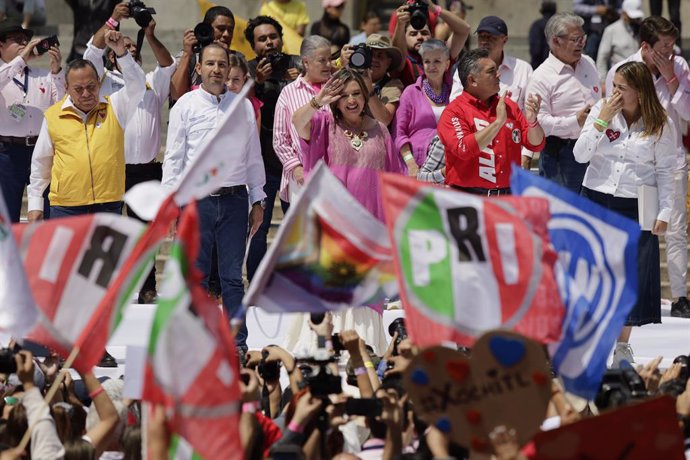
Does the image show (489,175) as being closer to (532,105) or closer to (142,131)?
(532,105)

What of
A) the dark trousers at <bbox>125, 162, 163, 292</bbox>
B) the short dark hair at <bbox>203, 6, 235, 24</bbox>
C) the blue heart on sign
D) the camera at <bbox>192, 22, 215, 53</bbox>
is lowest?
the dark trousers at <bbox>125, 162, 163, 292</bbox>

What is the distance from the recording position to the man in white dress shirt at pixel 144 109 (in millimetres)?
11445

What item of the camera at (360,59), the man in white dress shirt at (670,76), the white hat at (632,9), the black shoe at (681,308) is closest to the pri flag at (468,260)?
the camera at (360,59)

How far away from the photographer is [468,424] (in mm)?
5727

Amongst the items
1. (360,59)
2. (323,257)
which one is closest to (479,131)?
(360,59)

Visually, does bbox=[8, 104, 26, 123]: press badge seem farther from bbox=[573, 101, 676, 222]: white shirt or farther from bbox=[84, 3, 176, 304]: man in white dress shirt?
bbox=[573, 101, 676, 222]: white shirt

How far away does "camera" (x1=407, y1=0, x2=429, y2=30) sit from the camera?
11844 millimetres

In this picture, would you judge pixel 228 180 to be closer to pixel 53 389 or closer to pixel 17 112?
pixel 17 112

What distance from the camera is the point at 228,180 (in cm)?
1005

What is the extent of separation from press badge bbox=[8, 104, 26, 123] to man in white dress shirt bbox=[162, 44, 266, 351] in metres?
1.61

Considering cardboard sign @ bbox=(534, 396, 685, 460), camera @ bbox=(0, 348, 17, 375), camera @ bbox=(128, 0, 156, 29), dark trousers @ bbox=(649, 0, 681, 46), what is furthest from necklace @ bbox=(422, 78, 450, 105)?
dark trousers @ bbox=(649, 0, 681, 46)

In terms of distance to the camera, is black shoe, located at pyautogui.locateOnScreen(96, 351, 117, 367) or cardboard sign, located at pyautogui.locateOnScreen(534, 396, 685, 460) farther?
black shoe, located at pyautogui.locateOnScreen(96, 351, 117, 367)

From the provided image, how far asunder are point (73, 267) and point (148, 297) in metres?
4.94

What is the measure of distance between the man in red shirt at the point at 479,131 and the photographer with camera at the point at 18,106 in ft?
9.74
